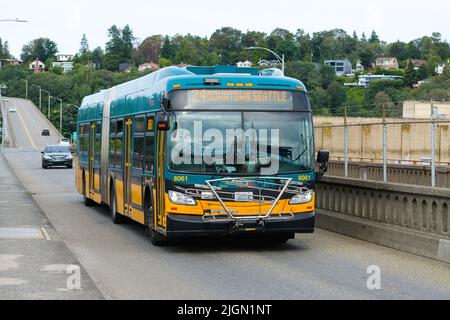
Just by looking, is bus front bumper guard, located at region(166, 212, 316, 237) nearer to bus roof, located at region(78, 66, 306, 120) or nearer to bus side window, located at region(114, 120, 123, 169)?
bus roof, located at region(78, 66, 306, 120)

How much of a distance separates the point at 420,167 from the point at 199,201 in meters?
15.8

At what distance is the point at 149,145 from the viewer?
54.2 ft

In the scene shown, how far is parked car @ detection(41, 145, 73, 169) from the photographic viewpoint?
55.1 meters

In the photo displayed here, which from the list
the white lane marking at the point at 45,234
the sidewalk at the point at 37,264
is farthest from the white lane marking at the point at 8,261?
the white lane marking at the point at 45,234

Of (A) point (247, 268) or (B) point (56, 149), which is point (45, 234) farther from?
(B) point (56, 149)

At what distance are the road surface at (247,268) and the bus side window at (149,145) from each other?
53.5 inches

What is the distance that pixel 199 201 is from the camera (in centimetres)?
1484

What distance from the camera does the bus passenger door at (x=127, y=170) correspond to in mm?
18594

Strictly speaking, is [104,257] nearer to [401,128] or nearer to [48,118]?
[401,128]

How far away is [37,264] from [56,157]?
42059 mm

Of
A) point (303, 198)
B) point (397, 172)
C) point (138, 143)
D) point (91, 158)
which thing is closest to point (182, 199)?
point (303, 198)

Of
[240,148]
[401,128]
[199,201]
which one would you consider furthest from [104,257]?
[401,128]

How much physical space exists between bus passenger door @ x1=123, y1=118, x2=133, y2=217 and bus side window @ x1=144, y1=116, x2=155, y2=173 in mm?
1879

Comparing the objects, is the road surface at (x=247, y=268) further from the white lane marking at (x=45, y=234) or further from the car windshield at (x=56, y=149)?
the car windshield at (x=56, y=149)
